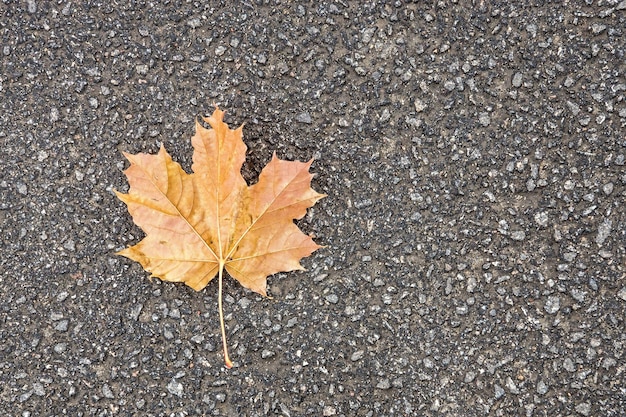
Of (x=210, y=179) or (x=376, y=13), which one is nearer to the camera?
(x=210, y=179)

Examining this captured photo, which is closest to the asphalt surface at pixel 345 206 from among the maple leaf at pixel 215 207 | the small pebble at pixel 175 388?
the small pebble at pixel 175 388

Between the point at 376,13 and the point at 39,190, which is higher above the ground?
the point at 376,13

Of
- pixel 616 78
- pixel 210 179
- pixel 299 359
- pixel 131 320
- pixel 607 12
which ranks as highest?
pixel 607 12

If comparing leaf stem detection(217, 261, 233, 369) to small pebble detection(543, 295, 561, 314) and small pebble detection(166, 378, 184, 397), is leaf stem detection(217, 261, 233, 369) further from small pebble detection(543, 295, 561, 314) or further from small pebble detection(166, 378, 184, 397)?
small pebble detection(543, 295, 561, 314)

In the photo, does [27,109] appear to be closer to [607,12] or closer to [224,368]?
[224,368]

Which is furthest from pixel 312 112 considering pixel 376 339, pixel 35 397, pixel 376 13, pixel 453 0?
pixel 35 397

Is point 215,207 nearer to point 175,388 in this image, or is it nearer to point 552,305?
point 175,388
